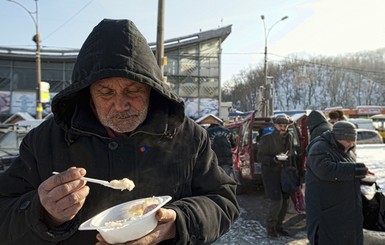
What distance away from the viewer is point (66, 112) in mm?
1800

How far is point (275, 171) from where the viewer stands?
6223mm

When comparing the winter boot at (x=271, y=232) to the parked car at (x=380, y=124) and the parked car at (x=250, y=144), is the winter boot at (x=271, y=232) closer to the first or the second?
the parked car at (x=250, y=144)

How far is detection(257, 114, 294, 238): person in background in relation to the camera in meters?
6.14

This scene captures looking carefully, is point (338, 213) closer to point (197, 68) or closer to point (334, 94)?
point (197, 68)

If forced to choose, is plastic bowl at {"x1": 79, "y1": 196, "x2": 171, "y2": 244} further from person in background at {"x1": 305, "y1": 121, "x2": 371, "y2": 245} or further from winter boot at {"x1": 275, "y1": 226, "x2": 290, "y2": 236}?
winter boot at {"x1": 275, "y1": 226, "x2": 290, "y2": 236}

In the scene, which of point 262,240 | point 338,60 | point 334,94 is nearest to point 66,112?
point 262,240

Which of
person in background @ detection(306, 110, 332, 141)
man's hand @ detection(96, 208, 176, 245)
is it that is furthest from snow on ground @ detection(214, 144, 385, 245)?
man's hand @ detection(96, 208, 176, 245)

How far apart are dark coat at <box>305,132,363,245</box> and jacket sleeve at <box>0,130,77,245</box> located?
3.22m

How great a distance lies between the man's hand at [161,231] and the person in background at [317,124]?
4.84m

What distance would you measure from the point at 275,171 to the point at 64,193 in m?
5.34

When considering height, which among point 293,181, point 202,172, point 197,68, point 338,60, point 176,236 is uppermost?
point 338,60

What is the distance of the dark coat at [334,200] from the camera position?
3.84 meters

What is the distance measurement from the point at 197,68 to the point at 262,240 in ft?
108

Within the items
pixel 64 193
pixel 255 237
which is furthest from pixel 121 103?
pixel 255 237
